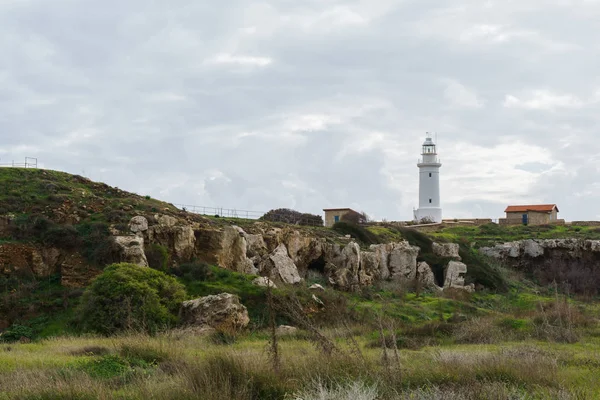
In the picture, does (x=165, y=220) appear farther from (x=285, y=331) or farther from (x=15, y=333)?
(x=285, y=331)

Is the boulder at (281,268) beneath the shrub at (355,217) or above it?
beneath

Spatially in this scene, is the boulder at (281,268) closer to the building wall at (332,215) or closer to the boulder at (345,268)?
the boulder at (345,268)

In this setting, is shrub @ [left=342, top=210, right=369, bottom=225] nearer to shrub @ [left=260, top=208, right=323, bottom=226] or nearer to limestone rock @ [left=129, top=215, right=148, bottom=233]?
shrub @ [left=260, top=208, right=323, bottom=226]

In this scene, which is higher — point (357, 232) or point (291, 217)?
point (291, 217)

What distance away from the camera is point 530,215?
265 feet

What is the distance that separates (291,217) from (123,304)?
1549 inches

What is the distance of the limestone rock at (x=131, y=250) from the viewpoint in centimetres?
2720

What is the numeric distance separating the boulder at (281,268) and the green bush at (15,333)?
41.4 ft

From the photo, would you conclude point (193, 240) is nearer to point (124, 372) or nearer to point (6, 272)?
point (6, 272)

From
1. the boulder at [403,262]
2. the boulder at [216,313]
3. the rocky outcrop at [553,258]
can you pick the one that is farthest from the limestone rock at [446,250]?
the boulder at [216,313]

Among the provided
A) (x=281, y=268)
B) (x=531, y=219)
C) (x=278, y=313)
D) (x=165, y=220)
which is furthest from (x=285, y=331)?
(x=531, y=219)

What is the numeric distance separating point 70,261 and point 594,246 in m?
47.1

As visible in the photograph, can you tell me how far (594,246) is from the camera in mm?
56906

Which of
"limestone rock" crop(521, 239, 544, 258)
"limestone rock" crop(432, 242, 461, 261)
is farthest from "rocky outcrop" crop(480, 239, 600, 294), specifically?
"limestone rock" crop(432, 242, 461, 261)
